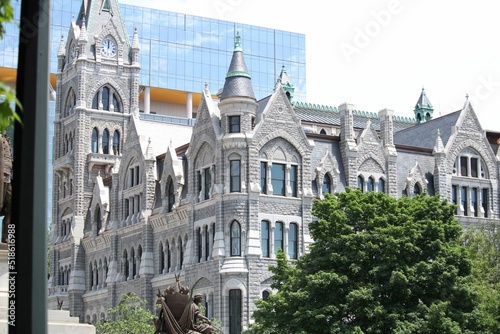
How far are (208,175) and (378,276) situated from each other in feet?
76.9

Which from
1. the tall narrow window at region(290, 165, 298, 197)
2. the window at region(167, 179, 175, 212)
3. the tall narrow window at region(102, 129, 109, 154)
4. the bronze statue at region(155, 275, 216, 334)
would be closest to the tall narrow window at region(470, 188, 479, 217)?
the tall narrow window at region(290, 165, 298, 197)

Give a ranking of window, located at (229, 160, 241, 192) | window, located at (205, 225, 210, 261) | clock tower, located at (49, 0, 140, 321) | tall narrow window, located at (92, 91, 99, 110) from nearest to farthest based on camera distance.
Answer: window, located at (229, 160, 241, 192)
window, located at (205, 225, 210, 261)
clock tower, located at (49, 0, 140, 321)
tall narrow window, located at (92, 91, 99, 110)

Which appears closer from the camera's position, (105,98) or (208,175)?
(208,175)

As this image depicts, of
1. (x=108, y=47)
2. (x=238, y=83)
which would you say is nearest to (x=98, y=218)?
(x=108, y=47)

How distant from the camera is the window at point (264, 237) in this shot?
221 feet

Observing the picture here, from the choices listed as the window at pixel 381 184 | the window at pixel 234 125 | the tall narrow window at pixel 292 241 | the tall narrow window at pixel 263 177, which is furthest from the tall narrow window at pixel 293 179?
the window at pixel 381 184

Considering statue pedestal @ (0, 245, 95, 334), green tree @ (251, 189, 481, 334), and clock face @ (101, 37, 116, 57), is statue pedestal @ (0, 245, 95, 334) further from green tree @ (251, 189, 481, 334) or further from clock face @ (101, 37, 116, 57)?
clock face @ (101, 37, 116, 57)

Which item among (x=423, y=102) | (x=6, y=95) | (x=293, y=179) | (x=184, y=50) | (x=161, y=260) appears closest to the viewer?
(x=6, y=95)

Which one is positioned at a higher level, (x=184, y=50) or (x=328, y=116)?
(x=184, y=50)

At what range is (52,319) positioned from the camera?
23.8 m

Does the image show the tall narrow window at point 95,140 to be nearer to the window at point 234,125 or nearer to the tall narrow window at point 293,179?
the window at point 234,125

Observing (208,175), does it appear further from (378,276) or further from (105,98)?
(378,276)

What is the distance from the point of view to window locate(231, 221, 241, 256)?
220ft

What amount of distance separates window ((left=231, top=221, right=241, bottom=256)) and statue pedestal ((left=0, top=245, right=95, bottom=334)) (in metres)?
42.8
